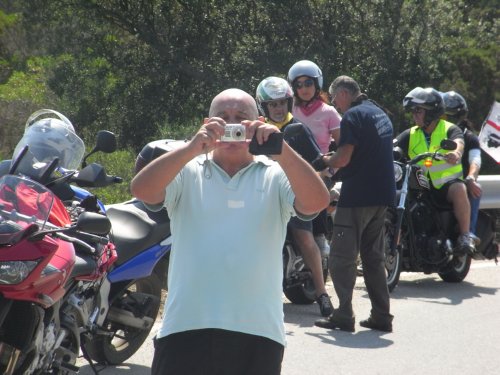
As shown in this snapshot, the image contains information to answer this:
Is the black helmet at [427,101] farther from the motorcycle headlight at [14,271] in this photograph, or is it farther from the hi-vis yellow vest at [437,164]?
the motorcycle headlight at [14,271]

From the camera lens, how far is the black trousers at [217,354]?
369 centimetres

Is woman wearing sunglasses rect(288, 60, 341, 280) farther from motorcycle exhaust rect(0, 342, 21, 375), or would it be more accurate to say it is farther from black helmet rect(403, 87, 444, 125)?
motorcycle exhaust rect(0, 342, 21, 375)

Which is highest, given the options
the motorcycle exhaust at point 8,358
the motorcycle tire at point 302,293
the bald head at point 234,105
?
the bald head at point 234,105

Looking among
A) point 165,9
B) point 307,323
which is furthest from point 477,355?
point 165,9

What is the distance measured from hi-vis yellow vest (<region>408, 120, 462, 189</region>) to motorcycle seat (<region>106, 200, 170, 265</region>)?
4.37 meters

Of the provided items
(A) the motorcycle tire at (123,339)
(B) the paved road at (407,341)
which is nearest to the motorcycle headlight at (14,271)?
(A) the motorcycle tire at (123,339)

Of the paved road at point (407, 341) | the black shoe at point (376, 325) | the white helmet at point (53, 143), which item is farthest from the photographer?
the black shoe at point (376, 325)

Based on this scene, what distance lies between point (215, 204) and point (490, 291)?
22.2 ft

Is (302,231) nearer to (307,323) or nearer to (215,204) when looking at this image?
(307,323)

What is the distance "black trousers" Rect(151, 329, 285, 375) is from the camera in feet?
12.1

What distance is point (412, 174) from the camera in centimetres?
1004

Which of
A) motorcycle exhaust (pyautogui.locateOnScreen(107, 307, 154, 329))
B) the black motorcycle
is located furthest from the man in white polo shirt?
the black motorcycle

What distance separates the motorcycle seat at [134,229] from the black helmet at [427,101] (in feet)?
13.9

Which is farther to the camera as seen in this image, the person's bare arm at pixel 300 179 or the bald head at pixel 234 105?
the bald head at pixel 234 105
